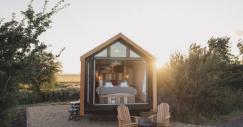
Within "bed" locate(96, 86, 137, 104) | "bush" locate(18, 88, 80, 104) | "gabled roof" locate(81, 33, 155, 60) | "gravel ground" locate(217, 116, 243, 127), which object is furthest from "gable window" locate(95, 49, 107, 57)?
"bush" locate(18, 88, 80, 104)

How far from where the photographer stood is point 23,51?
4.21 meters

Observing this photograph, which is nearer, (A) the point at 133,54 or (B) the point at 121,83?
(A) the point at 133,54

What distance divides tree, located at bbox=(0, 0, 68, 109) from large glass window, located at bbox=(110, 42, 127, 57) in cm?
717

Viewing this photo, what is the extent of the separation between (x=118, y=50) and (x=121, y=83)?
2423mm

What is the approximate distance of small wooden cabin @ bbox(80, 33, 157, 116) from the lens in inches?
452

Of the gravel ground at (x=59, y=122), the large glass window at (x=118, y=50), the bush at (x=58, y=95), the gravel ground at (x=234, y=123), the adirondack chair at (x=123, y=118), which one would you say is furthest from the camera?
the bush at (x=58, y=95)

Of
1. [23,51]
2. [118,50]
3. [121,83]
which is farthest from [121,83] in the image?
[23,51]

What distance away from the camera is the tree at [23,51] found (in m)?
4.02

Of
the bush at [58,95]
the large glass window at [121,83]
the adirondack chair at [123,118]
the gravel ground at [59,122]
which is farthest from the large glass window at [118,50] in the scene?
the bush at [58,95]

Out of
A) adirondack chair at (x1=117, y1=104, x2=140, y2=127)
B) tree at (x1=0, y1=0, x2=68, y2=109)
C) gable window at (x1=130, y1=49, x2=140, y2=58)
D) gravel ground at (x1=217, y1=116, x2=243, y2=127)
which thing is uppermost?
gable window at (x1=130, y1=49, x2=140, y2=58)

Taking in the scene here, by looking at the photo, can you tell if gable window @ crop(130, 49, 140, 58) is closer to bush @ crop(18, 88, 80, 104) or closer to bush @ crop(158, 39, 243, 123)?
bush @ crop(158, 39, 243, 123)

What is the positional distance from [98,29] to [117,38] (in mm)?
1913

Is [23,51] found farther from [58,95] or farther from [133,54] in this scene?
[58,95]

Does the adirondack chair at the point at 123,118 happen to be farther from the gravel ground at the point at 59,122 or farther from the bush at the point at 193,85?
the bush at the point at 193,85
